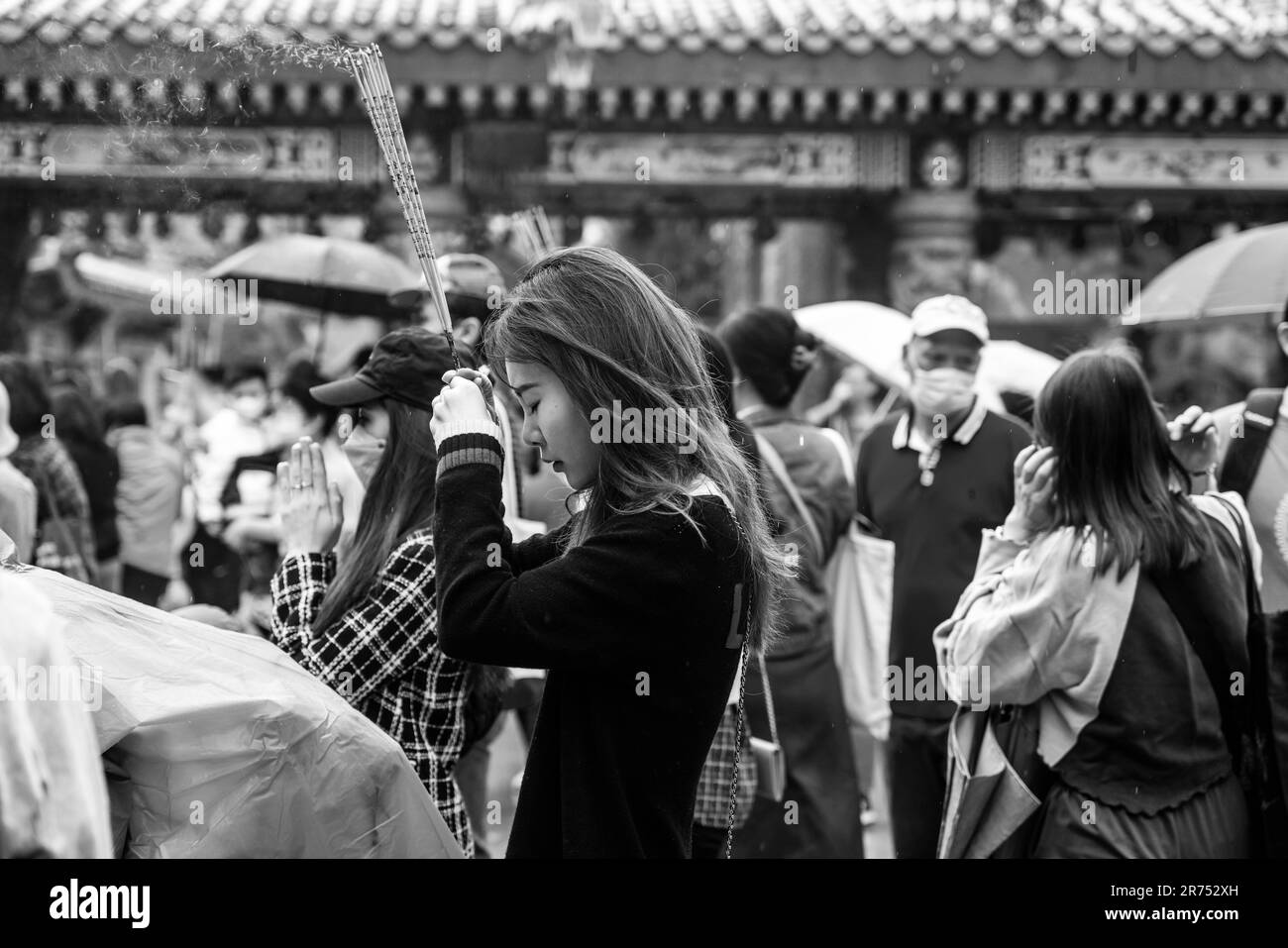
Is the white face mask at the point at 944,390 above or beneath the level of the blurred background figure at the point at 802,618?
above

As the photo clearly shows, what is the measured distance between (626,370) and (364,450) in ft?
3.69

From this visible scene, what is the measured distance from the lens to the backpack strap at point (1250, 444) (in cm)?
336

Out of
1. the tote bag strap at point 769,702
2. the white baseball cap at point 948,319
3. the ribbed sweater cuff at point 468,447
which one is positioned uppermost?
the white baseball cap at point 948,319

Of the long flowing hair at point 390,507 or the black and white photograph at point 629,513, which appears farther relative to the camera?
the long flowing hair at point 390,507

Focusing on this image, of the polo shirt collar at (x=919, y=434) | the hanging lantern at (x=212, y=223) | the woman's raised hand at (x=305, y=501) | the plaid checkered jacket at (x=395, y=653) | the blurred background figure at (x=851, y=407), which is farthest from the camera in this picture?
the blurred background figure at (x=851, y=407)

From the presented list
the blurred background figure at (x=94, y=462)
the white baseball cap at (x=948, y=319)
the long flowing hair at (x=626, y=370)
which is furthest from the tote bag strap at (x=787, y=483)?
the blurred background figure at (x=94, y=462)

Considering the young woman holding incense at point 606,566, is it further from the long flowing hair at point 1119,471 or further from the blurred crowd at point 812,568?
the long flowing hair at point 1119,471

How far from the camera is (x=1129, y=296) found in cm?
584

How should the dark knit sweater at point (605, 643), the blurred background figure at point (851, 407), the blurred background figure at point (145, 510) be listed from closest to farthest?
the dark knit sweater at point (605, 643) → the blurred background figure at point (145, 510) → the blurred background figure at point (851, 407)

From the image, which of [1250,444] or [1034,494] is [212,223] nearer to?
[1250,444]

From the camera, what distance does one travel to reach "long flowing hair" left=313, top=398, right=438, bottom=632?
256 cm

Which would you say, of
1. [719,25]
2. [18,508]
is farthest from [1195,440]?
[719,25]

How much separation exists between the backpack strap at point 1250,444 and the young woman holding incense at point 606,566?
169 cm
